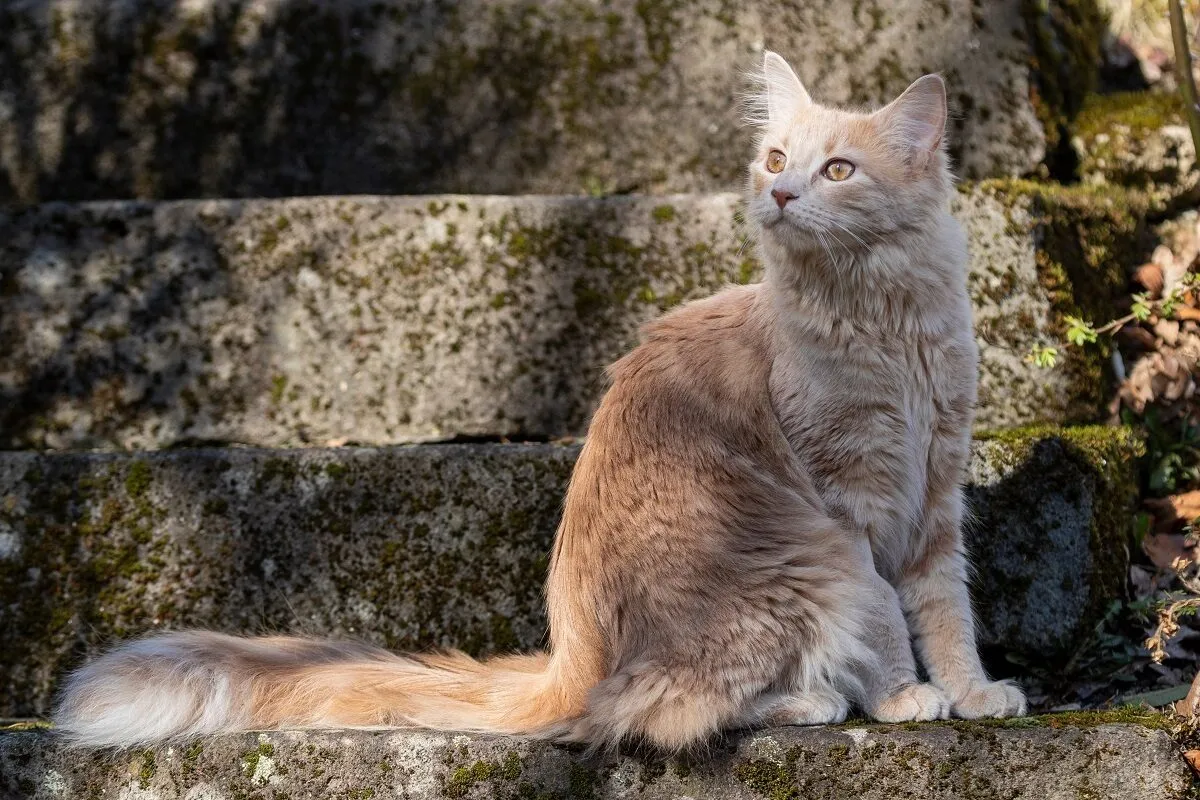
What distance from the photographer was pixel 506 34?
4.33 m

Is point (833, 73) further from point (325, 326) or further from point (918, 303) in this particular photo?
point (325, 326)

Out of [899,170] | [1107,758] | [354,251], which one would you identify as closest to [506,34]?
[354,251]

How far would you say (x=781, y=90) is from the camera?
301 cm

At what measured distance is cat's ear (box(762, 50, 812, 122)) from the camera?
2.97 metres

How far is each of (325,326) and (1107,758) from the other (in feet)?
8.07

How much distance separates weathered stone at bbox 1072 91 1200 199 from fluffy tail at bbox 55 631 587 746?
9.63ft

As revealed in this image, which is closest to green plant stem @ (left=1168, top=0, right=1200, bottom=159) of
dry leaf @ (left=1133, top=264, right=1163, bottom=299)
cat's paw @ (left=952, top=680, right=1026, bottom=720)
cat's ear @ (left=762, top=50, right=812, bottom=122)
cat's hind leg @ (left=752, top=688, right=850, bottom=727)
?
cat's ear @ (left=762, top=50, right=812, bottom=122)

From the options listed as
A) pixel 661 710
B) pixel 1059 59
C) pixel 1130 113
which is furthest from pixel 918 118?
pixel 1130 113

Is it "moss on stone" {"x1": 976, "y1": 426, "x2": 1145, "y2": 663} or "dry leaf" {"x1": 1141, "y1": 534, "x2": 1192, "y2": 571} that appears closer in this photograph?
"moss on stone" {"x1": 976, "y1": 426, "x2": 1145, "y2": 663}

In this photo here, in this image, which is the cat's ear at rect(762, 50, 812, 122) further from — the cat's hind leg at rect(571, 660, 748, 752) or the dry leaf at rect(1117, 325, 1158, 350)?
the dry leaf at rect(1117, 325, 1158, 350)

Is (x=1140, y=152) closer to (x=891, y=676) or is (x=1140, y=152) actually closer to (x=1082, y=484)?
(x=1082, y=484)

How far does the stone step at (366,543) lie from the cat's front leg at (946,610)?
0.41m

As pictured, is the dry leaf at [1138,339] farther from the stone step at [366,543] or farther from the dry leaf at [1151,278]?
the stone step at [366,543]

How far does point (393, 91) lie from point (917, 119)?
2.23 metres
